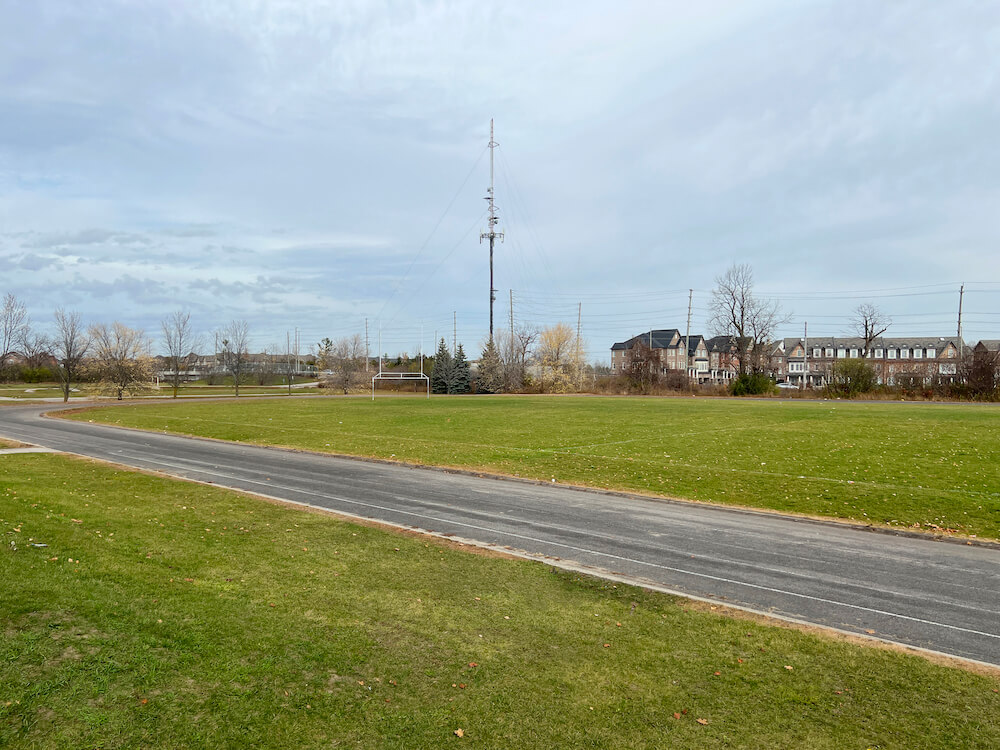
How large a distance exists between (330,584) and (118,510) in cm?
581

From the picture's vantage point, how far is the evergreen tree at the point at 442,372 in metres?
83.9

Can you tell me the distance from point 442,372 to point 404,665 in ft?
259

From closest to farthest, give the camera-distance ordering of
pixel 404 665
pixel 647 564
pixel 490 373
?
pixel 404 665, pixel 647 564, pixel 490 373

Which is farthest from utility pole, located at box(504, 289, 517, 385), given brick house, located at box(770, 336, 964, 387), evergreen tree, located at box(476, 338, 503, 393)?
brick house, located at box(770, 336, 964, 387)

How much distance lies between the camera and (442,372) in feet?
277

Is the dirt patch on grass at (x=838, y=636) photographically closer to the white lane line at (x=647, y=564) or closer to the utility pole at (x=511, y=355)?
the white lane line at (x=647, y=564)

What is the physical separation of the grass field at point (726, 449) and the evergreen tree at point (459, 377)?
1756 inches

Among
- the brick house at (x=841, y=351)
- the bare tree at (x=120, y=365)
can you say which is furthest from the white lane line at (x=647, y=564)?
the brick house at (x=841, y=351)

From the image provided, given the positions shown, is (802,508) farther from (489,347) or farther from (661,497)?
(489,347)

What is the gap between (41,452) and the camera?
66.7 feet

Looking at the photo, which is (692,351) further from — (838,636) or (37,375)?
(838,636)

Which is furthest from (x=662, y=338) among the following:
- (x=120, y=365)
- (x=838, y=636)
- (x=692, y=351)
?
(x=838, y=636)

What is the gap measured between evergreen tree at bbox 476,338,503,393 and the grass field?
1705 inches

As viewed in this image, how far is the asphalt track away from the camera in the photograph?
7656 millimetres
